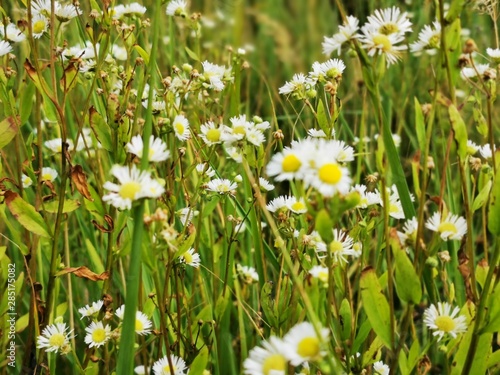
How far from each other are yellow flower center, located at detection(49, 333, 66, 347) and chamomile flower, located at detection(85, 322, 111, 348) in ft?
0.12

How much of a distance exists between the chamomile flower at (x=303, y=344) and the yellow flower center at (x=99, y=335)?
42cm

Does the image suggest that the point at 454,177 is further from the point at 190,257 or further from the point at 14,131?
the point at 14,131

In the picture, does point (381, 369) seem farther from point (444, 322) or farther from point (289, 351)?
point (289, 351)

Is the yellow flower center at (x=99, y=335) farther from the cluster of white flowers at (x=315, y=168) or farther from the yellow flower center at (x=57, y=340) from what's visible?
the cluster of white flowers at (x=315, y=168)

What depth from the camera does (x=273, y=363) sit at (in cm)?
60

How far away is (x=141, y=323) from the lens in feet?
3.20

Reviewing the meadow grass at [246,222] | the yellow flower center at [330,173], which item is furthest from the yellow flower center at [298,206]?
the yellow flower center at [330,173]

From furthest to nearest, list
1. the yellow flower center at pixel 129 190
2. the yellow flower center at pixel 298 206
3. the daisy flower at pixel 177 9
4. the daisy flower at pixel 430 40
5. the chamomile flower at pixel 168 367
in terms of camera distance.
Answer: the daisy flower at pixel 177 9 < the yellow flower center at pixel 298 206 < the chamomile flower at pixel 168 367 < the daisy flower at pixel 430 40 < the yellow flower center at pixel 129 190

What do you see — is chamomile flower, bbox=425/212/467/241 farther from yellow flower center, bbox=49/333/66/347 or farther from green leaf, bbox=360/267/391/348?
yellow flower center, bbox=49/333/66/347

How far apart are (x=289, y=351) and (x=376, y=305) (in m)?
0.25

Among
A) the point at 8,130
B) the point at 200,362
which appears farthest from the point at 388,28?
the point at 8,130

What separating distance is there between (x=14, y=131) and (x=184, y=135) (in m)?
0.27

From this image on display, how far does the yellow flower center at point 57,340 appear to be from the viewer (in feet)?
3.07

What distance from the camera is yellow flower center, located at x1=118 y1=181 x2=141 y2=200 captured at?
0.68m
